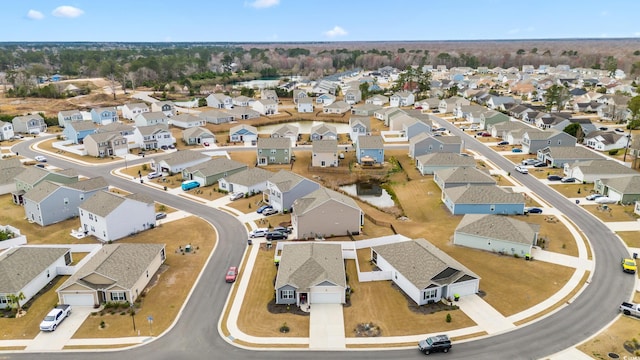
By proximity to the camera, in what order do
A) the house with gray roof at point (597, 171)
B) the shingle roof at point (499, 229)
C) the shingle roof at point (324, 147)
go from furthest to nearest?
the shingle roof at point (324, 147) < the house with gray roof at point (597, 171) < the shingle roof at point (499, 229)

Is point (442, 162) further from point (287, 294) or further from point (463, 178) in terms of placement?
point (287, 294)

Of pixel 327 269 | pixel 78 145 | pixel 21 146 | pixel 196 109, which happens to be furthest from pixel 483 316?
pixel 196 109

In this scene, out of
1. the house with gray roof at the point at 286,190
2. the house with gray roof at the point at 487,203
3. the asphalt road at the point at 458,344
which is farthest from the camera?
the house with gray roof at the point at 286,190

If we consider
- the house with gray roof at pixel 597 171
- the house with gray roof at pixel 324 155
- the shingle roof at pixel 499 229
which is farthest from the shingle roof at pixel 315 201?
the house with gray roof at pixel 597 171

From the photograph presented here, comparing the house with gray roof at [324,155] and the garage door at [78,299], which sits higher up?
the house with gray roof at [324,155]

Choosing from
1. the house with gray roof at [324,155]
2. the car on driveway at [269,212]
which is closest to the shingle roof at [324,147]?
the house with gray roof at [324,155]

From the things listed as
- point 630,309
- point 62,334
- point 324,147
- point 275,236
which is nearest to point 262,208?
point 275,236

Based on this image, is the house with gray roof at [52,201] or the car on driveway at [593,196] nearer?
the house with gray roof at [52,201]

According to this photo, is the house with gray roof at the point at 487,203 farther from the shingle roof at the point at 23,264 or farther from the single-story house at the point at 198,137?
the single-story house at the point at 198,137

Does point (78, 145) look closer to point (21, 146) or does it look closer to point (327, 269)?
point (21, 146)

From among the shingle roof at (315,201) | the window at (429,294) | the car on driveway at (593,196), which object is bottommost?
the window at (429,294)
